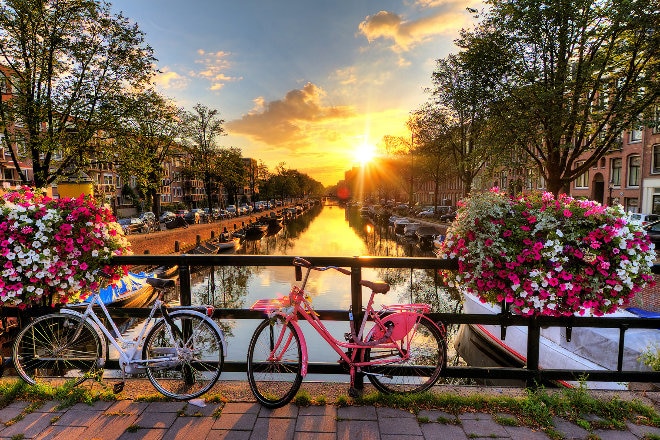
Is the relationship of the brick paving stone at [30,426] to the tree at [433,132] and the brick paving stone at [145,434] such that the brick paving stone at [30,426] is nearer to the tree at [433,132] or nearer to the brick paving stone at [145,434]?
the brick paving stone at [145,434]

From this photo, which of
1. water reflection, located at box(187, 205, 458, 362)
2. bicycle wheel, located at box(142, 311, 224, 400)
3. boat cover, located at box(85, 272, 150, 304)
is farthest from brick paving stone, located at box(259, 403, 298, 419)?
boat cover, located at box(85, 272, 150, 304)

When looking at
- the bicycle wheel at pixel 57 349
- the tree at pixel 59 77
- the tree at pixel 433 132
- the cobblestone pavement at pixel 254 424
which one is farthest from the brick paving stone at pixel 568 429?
the tree at pixel 433 132

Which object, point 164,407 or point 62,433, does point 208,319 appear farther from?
point 62,433

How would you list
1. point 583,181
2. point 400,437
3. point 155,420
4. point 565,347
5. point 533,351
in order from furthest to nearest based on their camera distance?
point 583,181 < point 565,347 < point 533,351 < point 155,420 < point 400,437

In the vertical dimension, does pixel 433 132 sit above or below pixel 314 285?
above

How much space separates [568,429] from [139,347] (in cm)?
375

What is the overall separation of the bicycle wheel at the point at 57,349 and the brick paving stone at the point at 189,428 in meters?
1.30

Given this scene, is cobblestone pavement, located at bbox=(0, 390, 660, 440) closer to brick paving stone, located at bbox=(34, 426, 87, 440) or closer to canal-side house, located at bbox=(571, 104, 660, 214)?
brick paving stone, located at bbox=(34, 426, 87, 440)

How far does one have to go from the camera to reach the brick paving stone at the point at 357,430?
9.21ft

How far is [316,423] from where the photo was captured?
117 inches

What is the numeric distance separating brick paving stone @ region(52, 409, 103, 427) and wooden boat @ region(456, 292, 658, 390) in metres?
3.91

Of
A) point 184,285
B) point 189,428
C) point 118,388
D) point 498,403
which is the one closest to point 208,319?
point 184,285

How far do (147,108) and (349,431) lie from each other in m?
20.2

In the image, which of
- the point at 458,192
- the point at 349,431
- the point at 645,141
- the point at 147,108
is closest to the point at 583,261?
the point at 349,431
